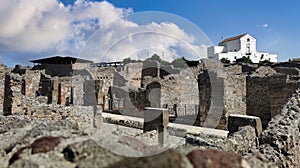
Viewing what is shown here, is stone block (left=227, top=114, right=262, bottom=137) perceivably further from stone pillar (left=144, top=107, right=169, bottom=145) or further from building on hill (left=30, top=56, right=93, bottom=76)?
building on hill (left=30, top=56, right=93, bottom=76)

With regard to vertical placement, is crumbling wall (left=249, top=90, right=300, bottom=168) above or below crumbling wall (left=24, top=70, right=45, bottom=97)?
below

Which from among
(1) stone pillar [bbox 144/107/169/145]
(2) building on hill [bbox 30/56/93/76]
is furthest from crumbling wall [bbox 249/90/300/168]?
(2) building on hill [bbox 30/56/93/76]

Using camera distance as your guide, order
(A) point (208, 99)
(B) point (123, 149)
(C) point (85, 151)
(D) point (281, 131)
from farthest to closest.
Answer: (A) point (208, 99) → (D) point (281, 131) → (B) point (123, 149) → (C) point (85, 151)

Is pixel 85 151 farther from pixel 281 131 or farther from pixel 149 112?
pixel 149 112

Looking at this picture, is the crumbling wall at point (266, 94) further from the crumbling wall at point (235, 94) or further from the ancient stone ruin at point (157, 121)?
the crumbling wall at point (235, 94)

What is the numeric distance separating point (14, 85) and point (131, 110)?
33.1 ft

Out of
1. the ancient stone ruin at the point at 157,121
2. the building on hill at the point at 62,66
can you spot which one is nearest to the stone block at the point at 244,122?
the ancient stone ruin at the point at 157,121

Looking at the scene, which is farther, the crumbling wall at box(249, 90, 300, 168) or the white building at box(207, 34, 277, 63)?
the white building at box(207, 34, 277, 63)

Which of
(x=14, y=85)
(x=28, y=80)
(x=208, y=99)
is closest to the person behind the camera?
(x=14, y=85)

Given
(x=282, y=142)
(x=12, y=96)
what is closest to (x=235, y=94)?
(x=282, y=142)

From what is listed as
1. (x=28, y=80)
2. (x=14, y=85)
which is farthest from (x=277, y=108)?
(x=28, y=80)

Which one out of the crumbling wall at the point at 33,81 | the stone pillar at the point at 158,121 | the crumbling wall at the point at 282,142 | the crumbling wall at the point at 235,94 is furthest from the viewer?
the crumbling wall at the point at 33,81

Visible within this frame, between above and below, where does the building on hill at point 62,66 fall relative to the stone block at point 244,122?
above

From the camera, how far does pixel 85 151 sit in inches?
89.2
